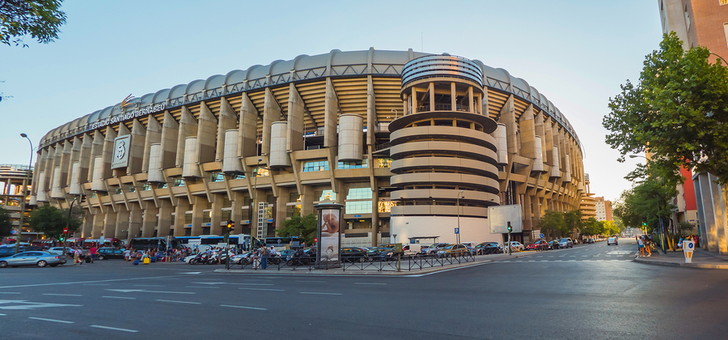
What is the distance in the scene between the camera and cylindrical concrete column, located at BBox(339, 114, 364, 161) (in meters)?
63.8

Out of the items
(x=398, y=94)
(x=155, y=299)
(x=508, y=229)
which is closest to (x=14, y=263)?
(x=155, y=299)

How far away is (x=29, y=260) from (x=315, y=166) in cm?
4145

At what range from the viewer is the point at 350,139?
63.9m

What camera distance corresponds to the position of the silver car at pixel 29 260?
3400cm

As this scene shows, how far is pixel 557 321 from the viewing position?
7.84 meters

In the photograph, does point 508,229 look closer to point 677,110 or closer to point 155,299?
point 677,110

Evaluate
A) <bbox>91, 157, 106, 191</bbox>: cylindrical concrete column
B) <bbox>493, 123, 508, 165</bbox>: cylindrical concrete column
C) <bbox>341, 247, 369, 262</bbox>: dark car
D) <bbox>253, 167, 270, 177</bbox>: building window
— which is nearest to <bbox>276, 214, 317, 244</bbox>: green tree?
<bbox>253, 167, 270, 177</bbox>: building window

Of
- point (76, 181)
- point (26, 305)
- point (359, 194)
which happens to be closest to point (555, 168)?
point (359, 194)

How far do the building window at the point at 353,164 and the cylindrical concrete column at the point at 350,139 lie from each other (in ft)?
7.86

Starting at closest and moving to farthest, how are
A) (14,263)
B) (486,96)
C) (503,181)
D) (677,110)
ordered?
(677,110) < (14,263) < (486,96) < (503,181)

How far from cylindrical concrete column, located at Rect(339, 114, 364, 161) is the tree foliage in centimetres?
4462

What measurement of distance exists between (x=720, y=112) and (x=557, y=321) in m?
19.2

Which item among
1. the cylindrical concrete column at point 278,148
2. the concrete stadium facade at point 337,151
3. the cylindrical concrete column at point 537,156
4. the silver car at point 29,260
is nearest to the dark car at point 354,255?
the concrete stadium facade at point 337,151

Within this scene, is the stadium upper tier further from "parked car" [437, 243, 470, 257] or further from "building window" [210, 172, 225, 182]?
"parked car" [437, 243, 470, 257]
